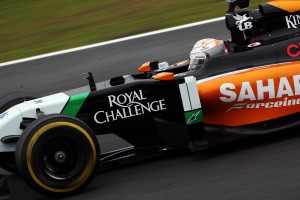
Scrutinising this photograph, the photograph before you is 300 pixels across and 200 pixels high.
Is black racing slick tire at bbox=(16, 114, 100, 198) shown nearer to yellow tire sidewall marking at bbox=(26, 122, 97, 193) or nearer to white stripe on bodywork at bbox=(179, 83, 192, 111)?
yellow tire sidewall marking at bbox=(26, 122, 97, 193)

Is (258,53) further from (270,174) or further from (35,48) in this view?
(35,48)

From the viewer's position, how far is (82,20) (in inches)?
529

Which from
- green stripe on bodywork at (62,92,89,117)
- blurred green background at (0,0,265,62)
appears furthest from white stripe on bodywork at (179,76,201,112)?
blurred green background at (0,0,265,62)

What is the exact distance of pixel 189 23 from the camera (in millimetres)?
12039

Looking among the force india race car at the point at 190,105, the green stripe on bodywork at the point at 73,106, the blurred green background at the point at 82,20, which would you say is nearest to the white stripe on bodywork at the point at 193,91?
the force india race car at the point at 190,105

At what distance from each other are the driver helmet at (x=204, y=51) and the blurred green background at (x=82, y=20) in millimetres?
5043

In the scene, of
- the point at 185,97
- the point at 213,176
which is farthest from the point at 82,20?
the point at 213,176

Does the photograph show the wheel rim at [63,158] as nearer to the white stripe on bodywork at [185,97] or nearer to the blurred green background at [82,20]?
the white stripe on bodywork at [185,97]

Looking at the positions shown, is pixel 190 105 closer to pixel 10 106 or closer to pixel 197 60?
pixel 197 60

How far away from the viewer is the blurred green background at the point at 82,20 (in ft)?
40.2

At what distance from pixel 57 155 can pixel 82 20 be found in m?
7.75

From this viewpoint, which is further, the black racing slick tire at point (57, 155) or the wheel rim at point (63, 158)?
the wheel rim at point (63, 158)

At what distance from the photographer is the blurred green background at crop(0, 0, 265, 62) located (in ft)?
40.2

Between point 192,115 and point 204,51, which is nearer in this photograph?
point 192,115
